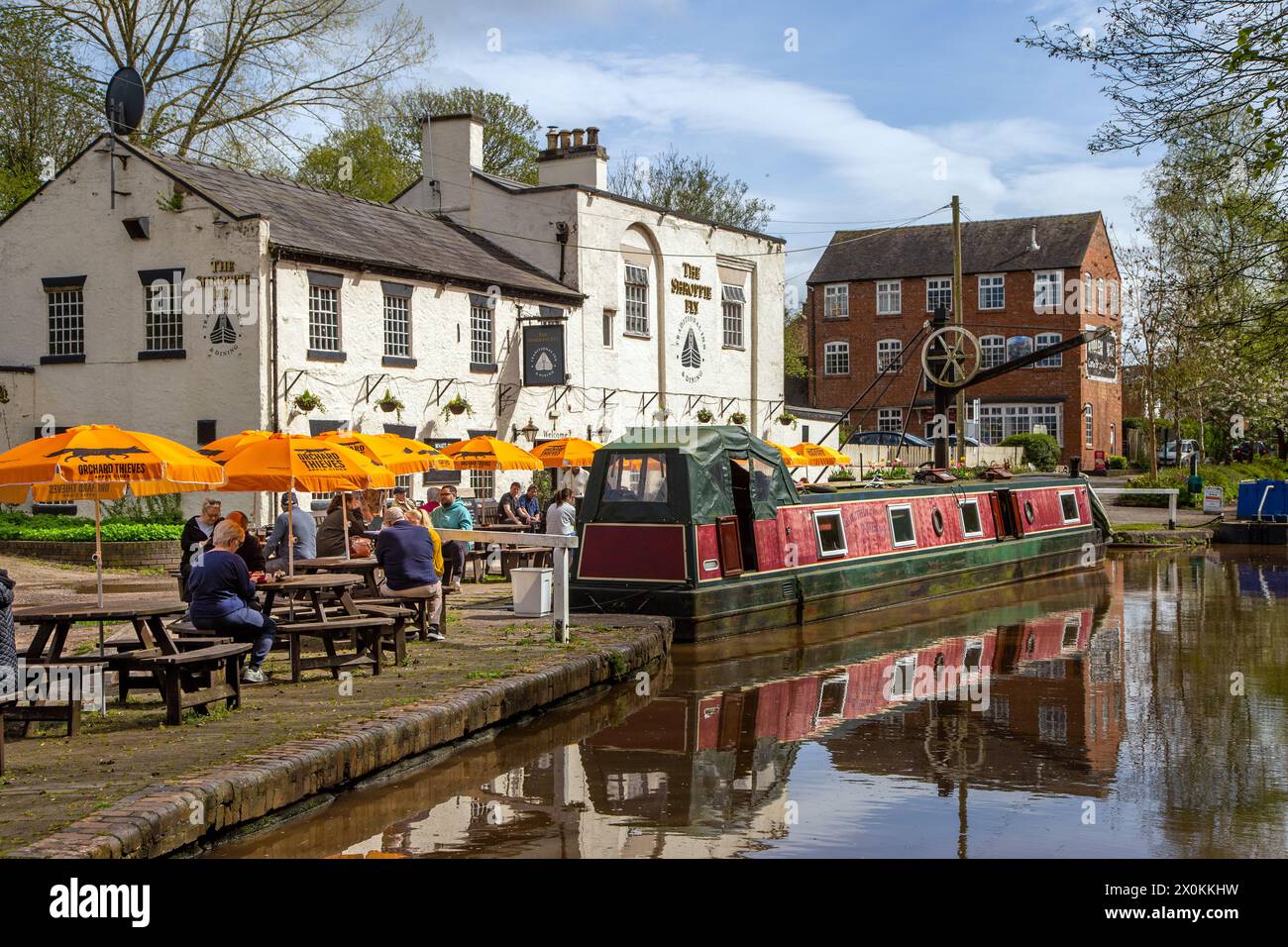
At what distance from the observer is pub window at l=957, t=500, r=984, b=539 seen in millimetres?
20453

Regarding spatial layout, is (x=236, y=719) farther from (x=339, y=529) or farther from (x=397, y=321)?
(x=397, y=321)

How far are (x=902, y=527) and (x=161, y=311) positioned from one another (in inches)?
515

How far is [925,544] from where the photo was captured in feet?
63.1

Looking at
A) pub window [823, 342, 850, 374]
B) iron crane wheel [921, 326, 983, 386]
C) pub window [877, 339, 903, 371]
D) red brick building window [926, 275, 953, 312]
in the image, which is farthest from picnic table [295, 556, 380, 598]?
pub window [823, 342, 850, 374]

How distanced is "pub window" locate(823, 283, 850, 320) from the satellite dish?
3587 centimetres

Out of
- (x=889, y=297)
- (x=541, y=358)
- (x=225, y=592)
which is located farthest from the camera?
(x=889, y=297)

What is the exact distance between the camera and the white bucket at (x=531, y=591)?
14227mm

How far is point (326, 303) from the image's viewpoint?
2316cm

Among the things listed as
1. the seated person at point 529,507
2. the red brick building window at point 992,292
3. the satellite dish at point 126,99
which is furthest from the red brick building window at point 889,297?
the satellite dish at point 126,99

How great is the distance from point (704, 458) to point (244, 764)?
27.3 feet

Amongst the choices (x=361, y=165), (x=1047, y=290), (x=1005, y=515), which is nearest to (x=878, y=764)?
(x=1005, y=515)
